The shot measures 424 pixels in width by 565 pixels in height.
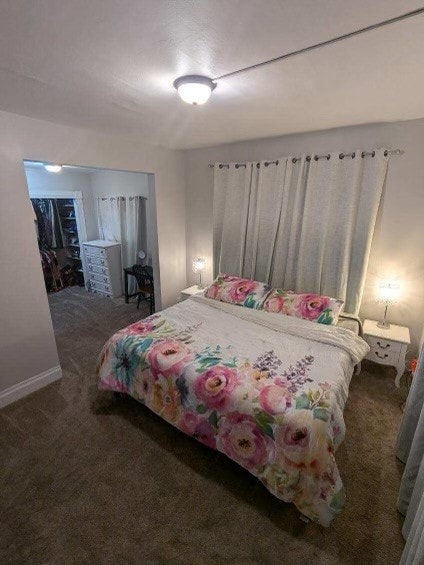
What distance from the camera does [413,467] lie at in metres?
1.41

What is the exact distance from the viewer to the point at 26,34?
1.10m

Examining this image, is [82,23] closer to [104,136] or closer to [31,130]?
[31,130]

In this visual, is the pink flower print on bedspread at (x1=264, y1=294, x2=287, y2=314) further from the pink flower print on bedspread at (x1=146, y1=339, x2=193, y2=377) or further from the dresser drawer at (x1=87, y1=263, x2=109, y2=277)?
the dresser drawer at (x1=87, y1=263, x2=109, y2=277)

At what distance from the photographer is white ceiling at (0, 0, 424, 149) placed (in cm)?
96

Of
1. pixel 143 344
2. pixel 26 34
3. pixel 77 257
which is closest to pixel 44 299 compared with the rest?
pixel 143 344

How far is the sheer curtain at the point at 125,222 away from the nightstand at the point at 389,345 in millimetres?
3627

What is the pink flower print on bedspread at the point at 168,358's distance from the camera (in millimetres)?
1867

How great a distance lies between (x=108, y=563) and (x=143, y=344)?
119cm

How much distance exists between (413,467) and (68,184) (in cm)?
574

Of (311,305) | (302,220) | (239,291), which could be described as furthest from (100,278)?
(311,305)

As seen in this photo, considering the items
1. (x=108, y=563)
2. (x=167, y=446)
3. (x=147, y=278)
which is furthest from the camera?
(x=147, y=278)

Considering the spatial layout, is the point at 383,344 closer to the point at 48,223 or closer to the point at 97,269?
the point at 97,269

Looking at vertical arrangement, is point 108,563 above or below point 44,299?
below

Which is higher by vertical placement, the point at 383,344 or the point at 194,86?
the point at 194,86
